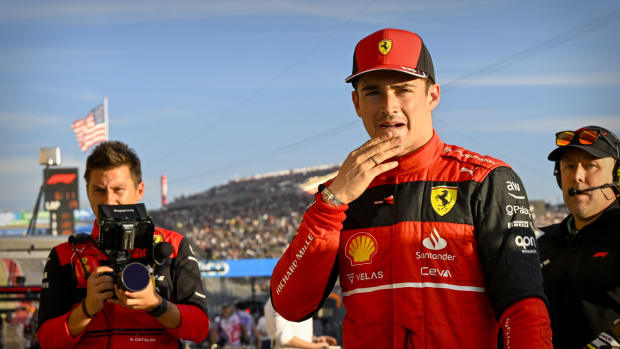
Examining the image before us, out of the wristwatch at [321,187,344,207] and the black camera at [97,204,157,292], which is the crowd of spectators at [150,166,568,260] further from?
the wristwatch at [321,187,344,207]

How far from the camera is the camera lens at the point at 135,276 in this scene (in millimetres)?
3396

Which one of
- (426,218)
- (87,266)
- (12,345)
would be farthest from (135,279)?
(12,345)

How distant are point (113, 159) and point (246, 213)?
5190cm

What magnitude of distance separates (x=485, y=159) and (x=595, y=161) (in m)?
1.81

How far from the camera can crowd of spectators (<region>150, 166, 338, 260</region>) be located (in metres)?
Result: 44.0

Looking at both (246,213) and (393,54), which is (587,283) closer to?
(393,54)

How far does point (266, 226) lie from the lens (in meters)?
49.9

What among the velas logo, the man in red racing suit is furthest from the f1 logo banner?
the man in red racing suit

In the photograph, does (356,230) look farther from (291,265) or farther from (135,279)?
(135,279)

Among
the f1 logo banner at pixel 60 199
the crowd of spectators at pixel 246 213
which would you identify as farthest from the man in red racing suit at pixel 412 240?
the crowd of spectators at pixel 246 213

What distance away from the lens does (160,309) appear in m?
3.52

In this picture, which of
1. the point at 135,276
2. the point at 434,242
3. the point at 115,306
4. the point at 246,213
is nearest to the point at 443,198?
the point at 434,242

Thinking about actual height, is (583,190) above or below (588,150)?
below

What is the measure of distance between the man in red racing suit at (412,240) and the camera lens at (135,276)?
94 centimetres
